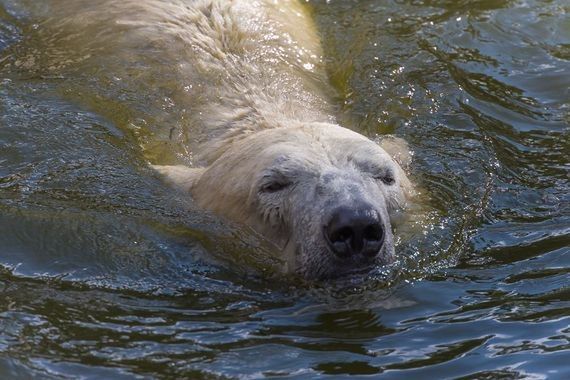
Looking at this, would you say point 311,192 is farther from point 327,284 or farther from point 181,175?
point 181,175

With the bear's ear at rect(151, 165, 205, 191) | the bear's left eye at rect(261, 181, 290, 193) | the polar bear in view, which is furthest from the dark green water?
the bear's left eye at rect(261, 181, 290, 193)

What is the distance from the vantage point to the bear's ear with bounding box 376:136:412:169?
7.17 metres

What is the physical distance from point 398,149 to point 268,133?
1.11 m

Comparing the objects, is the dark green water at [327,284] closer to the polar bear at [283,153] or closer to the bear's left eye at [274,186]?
the polar bear at [283,153]

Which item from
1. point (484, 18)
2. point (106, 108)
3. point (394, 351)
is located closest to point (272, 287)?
point (394, 351)

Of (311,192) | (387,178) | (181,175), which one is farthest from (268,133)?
(311,192)

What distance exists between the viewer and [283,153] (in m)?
6.18

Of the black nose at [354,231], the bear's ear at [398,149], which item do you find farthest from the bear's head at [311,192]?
the bear's ear at [398,149]

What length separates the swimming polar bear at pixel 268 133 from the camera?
5594 mm

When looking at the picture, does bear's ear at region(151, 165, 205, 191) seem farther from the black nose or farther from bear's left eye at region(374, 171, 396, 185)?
the black nose

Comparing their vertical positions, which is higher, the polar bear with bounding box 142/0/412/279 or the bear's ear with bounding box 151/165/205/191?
the polar bear with bounding box 142/0/412/279

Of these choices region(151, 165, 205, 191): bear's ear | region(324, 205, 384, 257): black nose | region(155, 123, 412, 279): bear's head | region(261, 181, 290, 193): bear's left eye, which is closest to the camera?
region(324, 205, 384, 257): black nose

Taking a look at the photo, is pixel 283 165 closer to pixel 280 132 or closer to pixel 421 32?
pixel 280 132

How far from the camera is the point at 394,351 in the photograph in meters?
5.01
